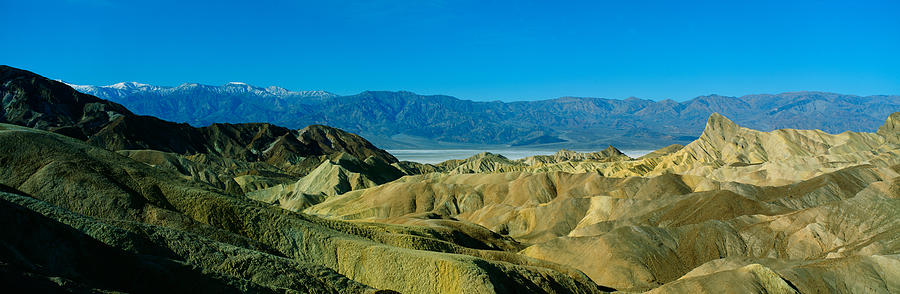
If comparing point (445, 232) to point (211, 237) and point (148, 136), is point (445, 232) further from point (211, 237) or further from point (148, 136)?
point (148, 136)

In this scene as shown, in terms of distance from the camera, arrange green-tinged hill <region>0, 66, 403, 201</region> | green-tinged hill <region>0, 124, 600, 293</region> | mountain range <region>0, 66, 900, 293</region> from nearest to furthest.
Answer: mountain range <region>0, 66, 900, 293</region>, green-tinged hill <region>0, 124, 600, 293</region>, green-tinged hill <region>0, 66, 403, 201</region>

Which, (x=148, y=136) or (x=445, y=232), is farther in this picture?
(x=148, y=136)

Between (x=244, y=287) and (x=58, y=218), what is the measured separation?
10.0 meters

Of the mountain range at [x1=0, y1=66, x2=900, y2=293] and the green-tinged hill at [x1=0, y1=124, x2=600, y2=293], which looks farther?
the green-tinged hill at [x1=0, y1=124, x2=600, y2=293]

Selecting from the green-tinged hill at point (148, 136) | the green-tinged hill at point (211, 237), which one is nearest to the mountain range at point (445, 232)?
the green-tinged hill at point (211, 237)

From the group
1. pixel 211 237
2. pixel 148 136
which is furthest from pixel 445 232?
pixel 148 136

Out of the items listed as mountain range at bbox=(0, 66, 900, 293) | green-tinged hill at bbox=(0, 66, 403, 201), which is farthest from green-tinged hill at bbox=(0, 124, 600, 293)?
green-tinged hill at bbox=(0, 66, 403, 201)

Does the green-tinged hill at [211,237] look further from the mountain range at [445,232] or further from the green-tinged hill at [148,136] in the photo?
the green-tinged hill at [148,136]

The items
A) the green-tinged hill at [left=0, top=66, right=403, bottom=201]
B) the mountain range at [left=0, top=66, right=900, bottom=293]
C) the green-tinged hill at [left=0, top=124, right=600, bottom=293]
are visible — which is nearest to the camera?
the mountain range at [left=0, top=66, right=900, bottom=293]

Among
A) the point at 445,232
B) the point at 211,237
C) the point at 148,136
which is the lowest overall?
the point at 445,232

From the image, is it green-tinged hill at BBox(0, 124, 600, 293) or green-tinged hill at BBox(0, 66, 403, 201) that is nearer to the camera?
green-tinged hill at BBox(0, 124, 600, 293)

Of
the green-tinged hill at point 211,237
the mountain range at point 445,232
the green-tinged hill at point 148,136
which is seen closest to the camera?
the mountain range at point 445,232

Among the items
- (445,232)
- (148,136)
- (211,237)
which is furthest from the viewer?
(148,136)

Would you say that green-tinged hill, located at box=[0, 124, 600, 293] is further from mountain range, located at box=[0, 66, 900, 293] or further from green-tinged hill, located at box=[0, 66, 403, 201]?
green-tinged hill, located at box=[0, 66, 403, 201]
